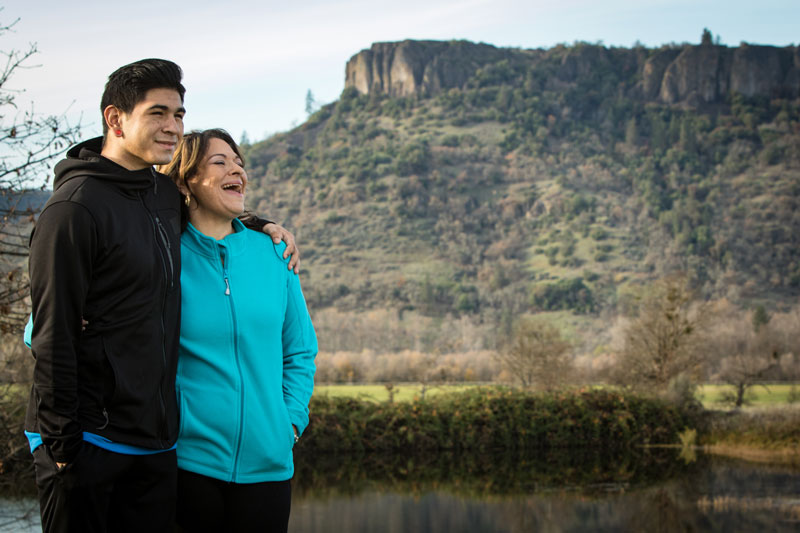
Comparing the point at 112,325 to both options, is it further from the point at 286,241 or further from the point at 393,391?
the point at 393,391

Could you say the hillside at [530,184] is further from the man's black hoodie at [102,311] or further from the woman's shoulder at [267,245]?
the man's black hoodie at [102,311]

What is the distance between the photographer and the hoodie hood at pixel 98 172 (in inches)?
86.6

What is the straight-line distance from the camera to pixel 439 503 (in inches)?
452

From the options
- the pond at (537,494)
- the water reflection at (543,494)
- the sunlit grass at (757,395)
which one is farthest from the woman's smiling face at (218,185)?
the sunlit grass at (757,395)

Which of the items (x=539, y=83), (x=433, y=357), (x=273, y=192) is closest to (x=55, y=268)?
(x=433, y=357)

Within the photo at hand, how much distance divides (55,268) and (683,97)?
123m

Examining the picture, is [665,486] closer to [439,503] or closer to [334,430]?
[439,503]

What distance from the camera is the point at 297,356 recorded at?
106 inches

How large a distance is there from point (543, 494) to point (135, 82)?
10.8 m

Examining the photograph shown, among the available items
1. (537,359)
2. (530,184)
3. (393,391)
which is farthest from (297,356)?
(530,184)

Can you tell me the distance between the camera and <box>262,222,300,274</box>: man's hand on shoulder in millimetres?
2771

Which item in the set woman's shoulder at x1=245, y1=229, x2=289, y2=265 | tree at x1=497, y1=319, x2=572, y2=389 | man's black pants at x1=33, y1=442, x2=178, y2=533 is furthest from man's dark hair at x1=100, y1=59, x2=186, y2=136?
tree at x1=497, y1=319, x2=572, y2=389

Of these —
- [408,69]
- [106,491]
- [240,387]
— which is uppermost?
[408,69]

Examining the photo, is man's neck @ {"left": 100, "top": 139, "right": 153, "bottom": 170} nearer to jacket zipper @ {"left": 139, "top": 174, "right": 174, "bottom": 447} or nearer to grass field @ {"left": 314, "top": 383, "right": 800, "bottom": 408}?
jacket zipper @ {"left": 139, "top": 174, "right": 174, "bottom": 447}
